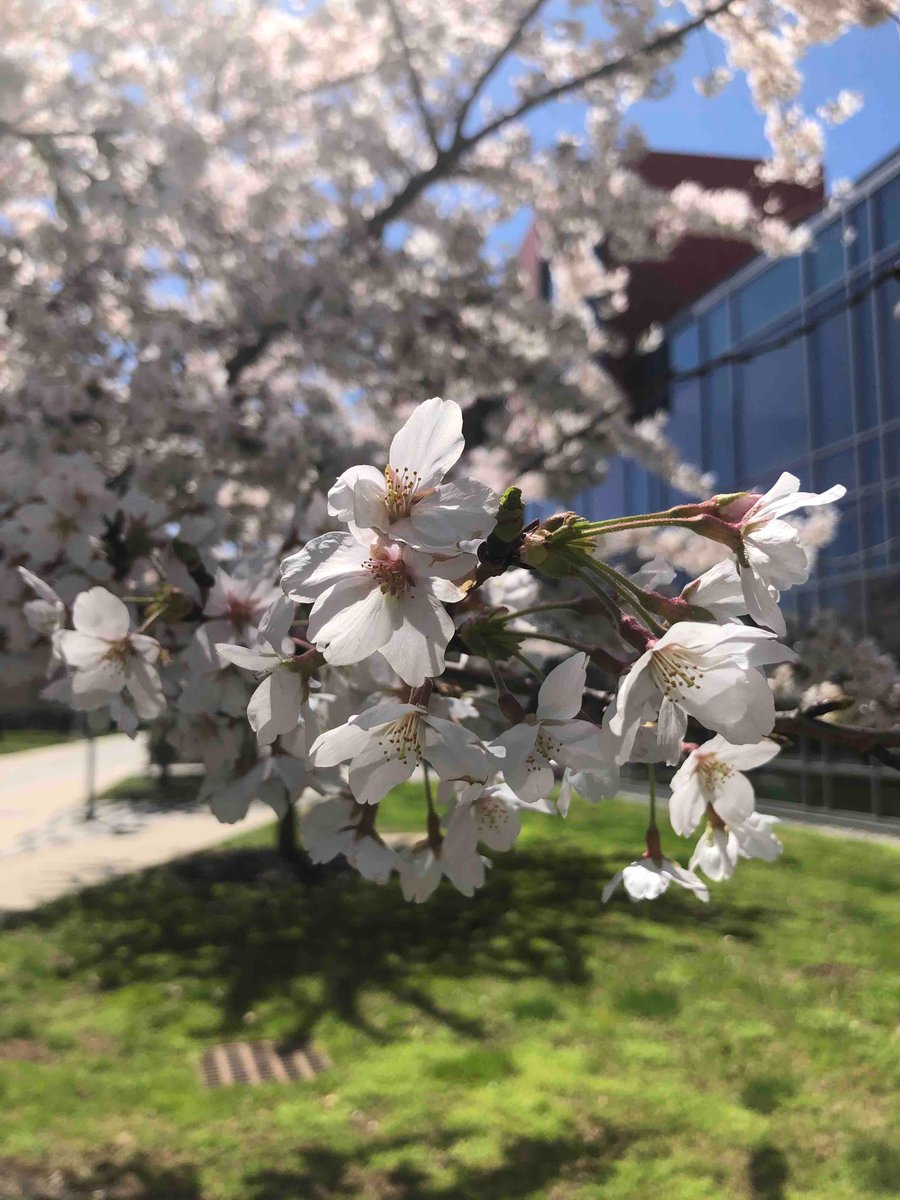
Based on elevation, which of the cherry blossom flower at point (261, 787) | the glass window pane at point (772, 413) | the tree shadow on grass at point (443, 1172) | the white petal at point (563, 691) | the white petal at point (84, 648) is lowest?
the tree shadow on grass at point (443, 1172)

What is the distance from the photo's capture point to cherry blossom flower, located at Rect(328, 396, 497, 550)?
26.1 inches

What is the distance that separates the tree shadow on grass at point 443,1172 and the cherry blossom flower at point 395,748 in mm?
2606

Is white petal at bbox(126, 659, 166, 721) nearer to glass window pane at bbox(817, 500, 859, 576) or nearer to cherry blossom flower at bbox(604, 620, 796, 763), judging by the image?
cherry blossom flower at bbox(604, 620, 796, 763)

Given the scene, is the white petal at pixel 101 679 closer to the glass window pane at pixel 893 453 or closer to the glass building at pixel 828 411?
the glass building at pixel 828 411

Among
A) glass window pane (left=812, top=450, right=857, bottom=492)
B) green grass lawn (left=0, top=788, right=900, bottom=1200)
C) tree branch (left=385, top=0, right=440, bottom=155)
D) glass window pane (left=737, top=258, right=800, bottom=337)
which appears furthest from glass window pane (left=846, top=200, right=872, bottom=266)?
green grass lawn (left=0, top=788, right=900, bottom=1200)

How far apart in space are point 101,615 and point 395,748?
1.66 feet

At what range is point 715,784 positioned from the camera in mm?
952

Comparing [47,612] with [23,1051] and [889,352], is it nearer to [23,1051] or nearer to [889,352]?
[23,1051]

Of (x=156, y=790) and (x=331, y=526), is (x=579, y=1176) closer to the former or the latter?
(x=331, y=526)

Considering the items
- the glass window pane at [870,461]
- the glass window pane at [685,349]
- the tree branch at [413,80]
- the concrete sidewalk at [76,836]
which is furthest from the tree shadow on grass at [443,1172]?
the glass window pane at [685,349]

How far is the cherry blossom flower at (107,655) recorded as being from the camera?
43.9 inches

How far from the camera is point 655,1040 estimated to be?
3.97m

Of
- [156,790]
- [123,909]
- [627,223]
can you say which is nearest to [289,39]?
[627,223]

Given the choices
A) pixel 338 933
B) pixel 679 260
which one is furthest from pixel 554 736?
pixel 679 260
